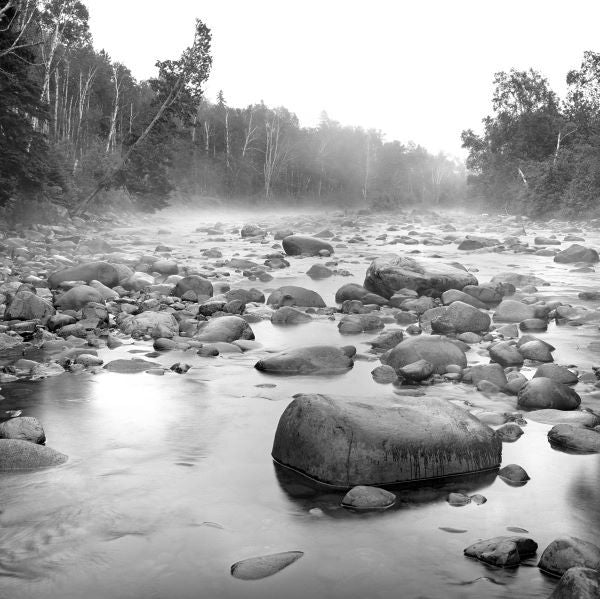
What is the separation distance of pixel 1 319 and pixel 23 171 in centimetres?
1056

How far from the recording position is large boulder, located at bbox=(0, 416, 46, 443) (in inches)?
149

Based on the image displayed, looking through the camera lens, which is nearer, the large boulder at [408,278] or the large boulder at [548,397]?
the large boulder at [548,397]

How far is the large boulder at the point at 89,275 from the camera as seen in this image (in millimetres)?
9828

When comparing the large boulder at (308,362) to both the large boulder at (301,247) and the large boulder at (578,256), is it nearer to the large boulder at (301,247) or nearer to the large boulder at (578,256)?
the large boulder at (578,256)

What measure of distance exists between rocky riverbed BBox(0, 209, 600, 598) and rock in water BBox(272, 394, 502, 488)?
11 mm

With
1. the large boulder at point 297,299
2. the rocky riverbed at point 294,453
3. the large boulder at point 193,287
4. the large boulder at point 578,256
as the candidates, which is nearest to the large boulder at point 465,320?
the rocky riverbed at point 294,453

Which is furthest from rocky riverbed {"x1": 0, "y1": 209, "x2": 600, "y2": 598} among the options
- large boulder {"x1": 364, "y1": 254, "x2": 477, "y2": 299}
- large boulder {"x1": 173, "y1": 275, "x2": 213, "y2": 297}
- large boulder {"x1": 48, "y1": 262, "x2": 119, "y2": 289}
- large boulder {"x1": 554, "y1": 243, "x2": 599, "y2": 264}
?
large boulder {"x1": 554, "y1": 243, "x2": 599, "y2": 264}

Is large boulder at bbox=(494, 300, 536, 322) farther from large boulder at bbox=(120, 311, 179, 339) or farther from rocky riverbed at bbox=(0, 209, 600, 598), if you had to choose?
large boulder at bbox=(120, 311, 179, 339)

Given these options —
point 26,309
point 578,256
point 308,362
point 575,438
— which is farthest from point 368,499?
point 578,256

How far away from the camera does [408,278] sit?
9.62m

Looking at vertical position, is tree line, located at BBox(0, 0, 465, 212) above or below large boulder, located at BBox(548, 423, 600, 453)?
above

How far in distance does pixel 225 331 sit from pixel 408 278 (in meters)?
3.70

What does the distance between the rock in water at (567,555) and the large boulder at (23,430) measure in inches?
108

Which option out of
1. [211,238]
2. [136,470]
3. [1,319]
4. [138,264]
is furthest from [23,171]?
[136,470]
